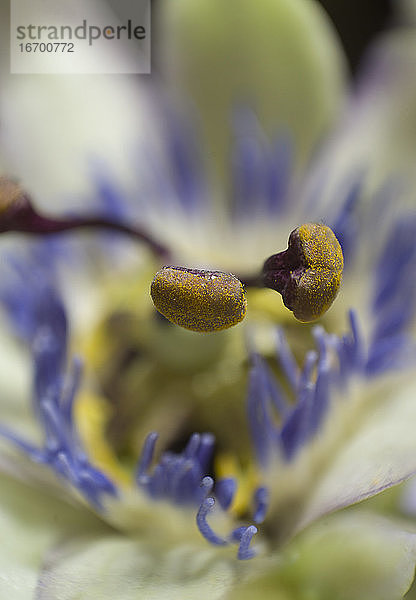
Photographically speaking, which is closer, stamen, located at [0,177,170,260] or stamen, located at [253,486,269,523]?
stamen, located at [253,486,269,523]

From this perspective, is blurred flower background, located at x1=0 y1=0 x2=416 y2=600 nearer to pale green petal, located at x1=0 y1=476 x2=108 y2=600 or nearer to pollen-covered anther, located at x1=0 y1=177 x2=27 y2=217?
pale green petal, located at x1=0 y1=476 x2=108 y2=600

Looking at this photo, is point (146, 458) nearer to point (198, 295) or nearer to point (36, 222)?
point (198, 295)

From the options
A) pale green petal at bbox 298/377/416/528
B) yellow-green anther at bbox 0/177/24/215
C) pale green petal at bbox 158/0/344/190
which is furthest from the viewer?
pale green petal at bbox 158/0/344/190

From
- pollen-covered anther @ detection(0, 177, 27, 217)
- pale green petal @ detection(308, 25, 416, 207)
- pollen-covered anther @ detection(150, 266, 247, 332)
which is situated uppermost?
pale green petal @ detection(308, 25, 416, 207)

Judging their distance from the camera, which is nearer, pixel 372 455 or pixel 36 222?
pixel 372 455

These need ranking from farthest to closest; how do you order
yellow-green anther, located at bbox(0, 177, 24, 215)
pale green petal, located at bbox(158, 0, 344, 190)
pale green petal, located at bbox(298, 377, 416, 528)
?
pale green petal, located at bbox(158, 0, 344, 190) < yellow-green anther, located at bbox(0, 177, 24, 215) < pale green petal, located at bbox(298, 377, 416, 528)

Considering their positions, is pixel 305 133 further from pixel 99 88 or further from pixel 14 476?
pixel 14 476

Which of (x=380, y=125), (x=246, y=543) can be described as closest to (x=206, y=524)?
(x=246, y=543)

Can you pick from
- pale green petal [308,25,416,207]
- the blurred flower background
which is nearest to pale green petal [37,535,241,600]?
the blurred flower background
